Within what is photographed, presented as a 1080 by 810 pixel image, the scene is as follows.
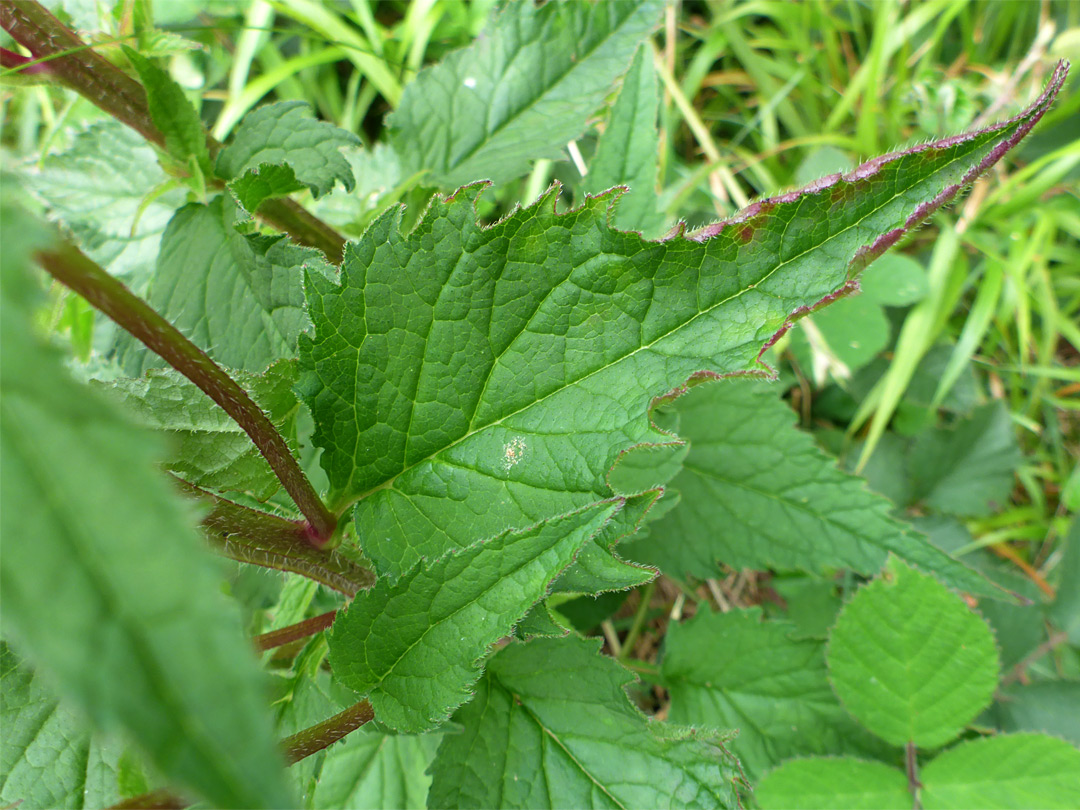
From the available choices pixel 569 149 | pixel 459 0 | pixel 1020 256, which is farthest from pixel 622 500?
pixel 459 0

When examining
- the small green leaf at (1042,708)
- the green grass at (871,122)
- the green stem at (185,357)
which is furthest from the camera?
the green grass at (871,122)

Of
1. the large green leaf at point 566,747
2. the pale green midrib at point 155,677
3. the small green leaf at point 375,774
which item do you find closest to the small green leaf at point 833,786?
the large green leaf at point 566,747

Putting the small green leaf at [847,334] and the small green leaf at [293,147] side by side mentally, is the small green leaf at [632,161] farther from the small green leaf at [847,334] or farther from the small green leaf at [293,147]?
the small green leaf at [847,334]

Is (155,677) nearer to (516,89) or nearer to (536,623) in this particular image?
(536,623)

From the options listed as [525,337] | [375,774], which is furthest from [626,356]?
[375,774]

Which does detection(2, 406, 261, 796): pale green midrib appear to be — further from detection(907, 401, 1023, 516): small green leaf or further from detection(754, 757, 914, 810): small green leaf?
detection(907, 401, 1023, 516): small green leaf

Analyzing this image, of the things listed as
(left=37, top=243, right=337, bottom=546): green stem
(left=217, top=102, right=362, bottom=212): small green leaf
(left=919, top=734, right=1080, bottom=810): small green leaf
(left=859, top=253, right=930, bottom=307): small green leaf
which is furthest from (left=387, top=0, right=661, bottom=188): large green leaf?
(left=919, top=734, right=1080, bottom=810): small green leaf
